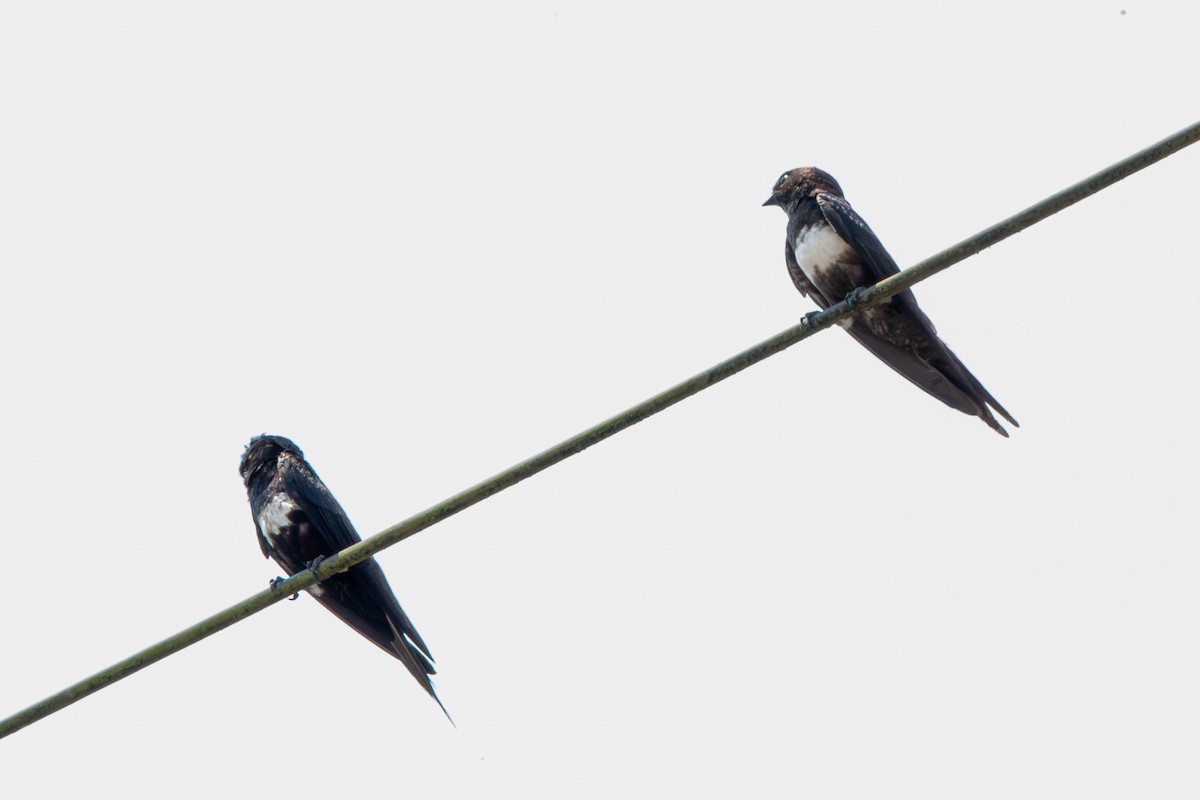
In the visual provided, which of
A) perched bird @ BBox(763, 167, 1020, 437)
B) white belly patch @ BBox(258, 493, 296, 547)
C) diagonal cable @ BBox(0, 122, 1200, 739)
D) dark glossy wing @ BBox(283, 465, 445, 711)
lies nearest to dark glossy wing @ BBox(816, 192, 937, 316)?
perched bird @ BBox(763, 167, 1020, 437)

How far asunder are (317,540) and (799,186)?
11.8 ft

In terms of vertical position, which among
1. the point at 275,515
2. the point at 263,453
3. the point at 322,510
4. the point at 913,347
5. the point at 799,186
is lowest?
the point at 913,347

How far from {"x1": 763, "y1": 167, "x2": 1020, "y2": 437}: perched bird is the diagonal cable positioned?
2.20 m

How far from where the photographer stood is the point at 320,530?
903 cm

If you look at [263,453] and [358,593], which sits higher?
[263,453]

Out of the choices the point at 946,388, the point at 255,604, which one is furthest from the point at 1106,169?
the point at 255,604

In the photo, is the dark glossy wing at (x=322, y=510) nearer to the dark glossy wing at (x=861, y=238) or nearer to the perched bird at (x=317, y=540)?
the perched bird at (x=317, y=540)

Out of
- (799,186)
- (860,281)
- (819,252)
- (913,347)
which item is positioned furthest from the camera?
(799,186)

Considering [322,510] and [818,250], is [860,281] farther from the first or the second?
[322,510]

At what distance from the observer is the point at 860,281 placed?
888 centimetres

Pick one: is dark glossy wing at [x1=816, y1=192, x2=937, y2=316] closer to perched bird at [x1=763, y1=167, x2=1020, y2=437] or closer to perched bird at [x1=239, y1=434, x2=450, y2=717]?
perched bird at [x1=763, y1=167, x2=1020, y2=437]

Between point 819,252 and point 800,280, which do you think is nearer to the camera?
point 819,252

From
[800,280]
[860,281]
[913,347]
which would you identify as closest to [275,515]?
[800,280]

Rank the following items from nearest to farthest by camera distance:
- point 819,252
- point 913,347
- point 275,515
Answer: point 913,347 < point 819,252 < point 275,515
